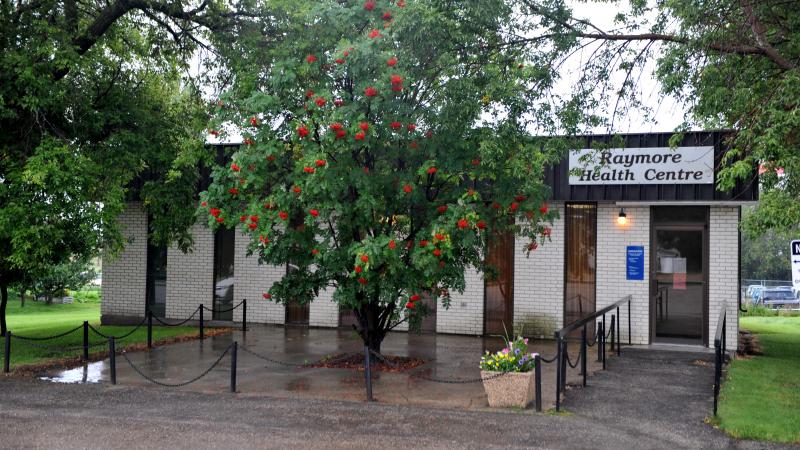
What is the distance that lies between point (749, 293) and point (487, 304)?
37.3 m

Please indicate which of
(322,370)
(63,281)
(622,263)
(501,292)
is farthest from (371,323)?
(63,281)

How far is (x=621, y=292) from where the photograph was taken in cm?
1652

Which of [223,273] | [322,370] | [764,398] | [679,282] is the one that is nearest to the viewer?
[764,398]

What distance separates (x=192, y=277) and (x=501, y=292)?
8050 millimetres

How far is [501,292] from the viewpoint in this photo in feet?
58.4

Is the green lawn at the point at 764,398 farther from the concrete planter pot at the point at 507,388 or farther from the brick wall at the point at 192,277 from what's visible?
the brick wall at the point at 192,277

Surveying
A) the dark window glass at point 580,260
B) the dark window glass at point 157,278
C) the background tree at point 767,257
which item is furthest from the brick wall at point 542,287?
the background tree at point 767,257

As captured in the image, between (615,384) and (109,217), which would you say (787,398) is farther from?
(109,217)

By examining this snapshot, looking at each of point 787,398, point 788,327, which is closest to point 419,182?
point 787,398

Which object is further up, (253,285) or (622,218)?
(622,218)

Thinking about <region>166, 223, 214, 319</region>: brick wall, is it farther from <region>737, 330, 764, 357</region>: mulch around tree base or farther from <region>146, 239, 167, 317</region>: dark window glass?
<region>737, 330, 764, 357</region>: mulch around tree base

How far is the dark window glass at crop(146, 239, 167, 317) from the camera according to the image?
20.3 metres

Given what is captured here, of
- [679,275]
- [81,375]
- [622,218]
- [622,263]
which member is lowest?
[81,375]

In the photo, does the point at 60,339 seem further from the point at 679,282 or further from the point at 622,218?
the point at 679,282
